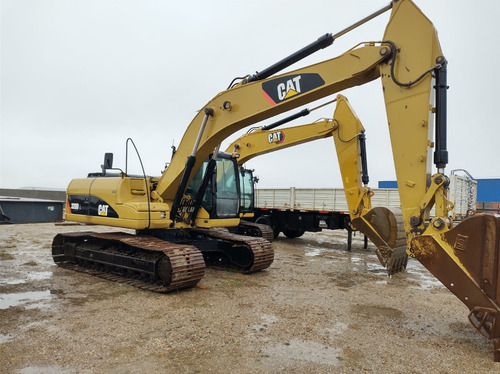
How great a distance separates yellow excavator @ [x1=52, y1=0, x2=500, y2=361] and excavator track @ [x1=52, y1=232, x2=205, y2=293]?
2 cm

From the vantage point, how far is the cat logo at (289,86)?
18.8 ft

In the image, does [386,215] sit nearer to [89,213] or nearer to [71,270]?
[89,213]

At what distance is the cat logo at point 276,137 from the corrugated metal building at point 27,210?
6.22 meters

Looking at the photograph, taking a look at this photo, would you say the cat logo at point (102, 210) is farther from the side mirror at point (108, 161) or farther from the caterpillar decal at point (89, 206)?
the side mirror at point (108, 161)

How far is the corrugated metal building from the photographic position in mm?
6553

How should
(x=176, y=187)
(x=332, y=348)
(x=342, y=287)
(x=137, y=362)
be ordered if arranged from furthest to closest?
(x=176, y=187) < (x=342, y=287) < (x=332, y=348) < (x=137, y=362)

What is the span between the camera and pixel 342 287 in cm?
698

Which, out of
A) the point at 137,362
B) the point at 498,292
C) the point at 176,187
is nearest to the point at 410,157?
the point at 498,292

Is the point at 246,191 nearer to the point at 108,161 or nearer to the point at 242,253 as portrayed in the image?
the point at 242,253

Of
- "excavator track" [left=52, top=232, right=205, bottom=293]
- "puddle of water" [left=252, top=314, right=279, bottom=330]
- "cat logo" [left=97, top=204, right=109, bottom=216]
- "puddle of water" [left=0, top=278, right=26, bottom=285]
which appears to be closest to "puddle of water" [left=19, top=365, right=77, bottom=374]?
"puddle of water" [left=252, top=314, right=279, bottom=330]

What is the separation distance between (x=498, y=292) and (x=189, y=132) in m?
5.41

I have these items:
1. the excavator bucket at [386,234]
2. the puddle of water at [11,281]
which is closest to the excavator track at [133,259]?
the puddle of water at [11,281]

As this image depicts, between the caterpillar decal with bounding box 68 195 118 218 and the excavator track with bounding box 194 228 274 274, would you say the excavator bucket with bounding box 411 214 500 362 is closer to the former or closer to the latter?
the excavator track with bounding box 194 228 274 274

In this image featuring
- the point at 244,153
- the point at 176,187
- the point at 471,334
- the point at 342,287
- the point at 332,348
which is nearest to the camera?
the point at 332,348
